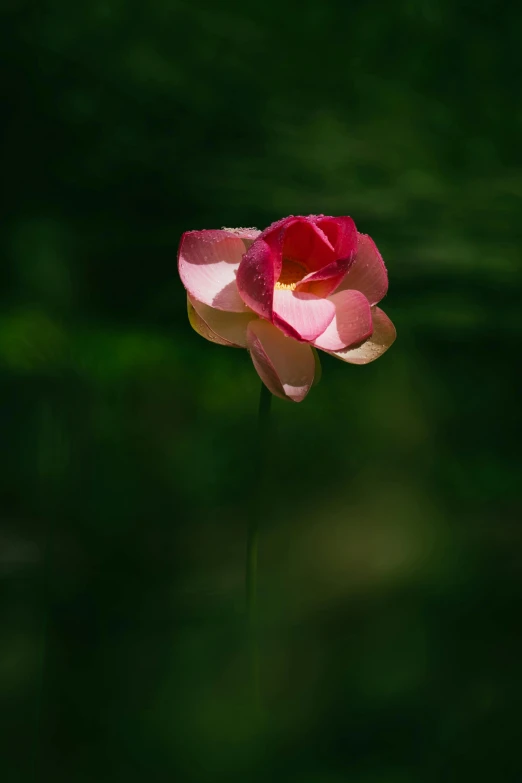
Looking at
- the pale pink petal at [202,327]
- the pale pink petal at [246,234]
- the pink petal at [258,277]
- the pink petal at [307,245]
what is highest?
the pale pink petal at [246,234]

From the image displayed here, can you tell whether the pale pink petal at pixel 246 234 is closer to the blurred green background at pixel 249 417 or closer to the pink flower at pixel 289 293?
the pink flower at pixel 289 293

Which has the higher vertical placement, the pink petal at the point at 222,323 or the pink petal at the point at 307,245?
the pink petal at the point at 307,245

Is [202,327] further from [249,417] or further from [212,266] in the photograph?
[249,417]

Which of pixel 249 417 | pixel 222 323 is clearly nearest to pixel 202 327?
pixel 222 323

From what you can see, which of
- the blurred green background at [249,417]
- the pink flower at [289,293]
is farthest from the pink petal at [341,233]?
the blurred green background at [249,417]

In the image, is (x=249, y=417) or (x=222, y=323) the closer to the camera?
(x=222, y=323)

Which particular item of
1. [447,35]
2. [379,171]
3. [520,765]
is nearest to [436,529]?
[520,765]

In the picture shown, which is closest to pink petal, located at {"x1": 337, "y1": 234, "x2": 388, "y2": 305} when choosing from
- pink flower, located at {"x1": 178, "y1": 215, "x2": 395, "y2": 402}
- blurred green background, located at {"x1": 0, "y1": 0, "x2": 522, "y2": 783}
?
pink flower, located at {"x1": 178, "y1": 215, "x2": 395, "y2": 402}

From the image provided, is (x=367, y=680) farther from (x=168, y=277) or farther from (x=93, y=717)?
(x=168, y=277)

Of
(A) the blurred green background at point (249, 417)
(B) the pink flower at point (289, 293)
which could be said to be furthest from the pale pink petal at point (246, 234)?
(A) the blurred green background at point (249, 417)
